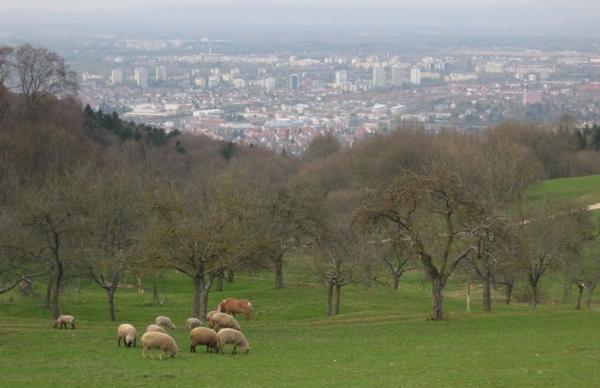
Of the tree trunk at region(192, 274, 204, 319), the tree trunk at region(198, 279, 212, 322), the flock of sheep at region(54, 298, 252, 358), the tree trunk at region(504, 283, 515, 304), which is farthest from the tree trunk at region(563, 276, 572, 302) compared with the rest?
the flock of sheep at region(54, 298, 252, 358)

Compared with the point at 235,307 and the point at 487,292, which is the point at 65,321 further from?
the point at 487,292

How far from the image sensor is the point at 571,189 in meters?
86.8

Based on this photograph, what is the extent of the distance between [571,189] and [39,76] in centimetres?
4704

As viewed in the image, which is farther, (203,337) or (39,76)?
(39,76)

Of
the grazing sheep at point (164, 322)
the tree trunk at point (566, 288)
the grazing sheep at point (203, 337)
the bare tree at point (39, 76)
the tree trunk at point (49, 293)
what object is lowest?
the tree trunk at point (566, 288)

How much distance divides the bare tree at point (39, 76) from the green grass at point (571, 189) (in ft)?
128

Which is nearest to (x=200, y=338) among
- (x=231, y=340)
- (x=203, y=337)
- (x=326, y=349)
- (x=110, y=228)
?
(x=203, y=337)

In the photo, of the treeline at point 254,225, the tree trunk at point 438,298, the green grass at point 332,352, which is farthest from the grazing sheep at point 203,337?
the tree trunk at point 438,298

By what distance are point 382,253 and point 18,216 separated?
18.8m

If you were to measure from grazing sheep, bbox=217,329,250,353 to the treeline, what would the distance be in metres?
7.97

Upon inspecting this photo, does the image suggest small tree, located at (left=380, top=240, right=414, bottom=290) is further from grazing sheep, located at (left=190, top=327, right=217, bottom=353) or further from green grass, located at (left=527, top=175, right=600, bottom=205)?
green grass, located at (left=527, top=175, right=600, bottom=205)

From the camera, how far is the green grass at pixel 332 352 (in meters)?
24.3

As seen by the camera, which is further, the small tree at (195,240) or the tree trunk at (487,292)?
the tree trunk at (487,292)

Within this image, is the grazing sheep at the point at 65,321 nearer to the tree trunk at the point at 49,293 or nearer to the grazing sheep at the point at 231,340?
the tree trunk at the point at 49,293
